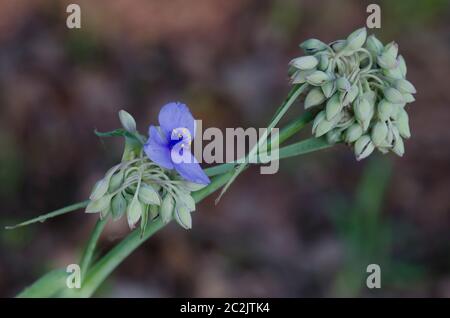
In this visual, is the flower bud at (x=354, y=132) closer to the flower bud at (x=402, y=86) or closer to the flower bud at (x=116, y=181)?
the flower bud at (x=402, y=86)

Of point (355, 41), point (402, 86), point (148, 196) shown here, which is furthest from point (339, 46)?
point (148, 196)

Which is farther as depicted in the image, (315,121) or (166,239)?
(166,239)

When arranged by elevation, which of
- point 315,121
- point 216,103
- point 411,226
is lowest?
point 315,121

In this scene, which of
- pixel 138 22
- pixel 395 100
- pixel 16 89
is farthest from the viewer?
pixel 138 22

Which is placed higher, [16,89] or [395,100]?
[16,89]

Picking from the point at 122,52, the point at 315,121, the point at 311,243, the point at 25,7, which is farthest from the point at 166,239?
the point at 315,121

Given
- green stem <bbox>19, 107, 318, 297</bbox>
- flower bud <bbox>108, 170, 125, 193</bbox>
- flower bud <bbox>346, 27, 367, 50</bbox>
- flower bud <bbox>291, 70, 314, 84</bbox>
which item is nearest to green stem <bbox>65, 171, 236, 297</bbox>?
green stem <bbox>19, 107, 318, 297</bbox>

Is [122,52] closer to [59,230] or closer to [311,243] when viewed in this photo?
[59,230]

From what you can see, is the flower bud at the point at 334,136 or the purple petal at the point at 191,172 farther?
the flower bud at the point at 334,136

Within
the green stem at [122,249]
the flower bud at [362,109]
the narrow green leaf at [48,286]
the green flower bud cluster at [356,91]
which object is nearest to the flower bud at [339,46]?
the green flower bud cluster at [356,91]
